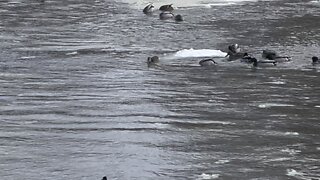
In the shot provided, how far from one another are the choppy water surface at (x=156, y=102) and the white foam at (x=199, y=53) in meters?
0.07

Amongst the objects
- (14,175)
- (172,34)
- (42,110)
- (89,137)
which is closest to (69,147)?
(89,137)

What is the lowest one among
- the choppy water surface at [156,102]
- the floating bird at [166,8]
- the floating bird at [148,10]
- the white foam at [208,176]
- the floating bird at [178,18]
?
the white foam at [208,176]

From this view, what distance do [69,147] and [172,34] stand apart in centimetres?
1043

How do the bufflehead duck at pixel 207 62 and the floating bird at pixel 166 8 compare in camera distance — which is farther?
the floating bird at pixel 166 8

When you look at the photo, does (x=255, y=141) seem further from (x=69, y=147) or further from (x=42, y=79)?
(x=42, y=79)

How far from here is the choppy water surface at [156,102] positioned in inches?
393

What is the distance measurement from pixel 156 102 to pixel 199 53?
15.1 feet

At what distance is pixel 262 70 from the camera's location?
1591 centimetres

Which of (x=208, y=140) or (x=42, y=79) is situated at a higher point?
(x=42, y=79)

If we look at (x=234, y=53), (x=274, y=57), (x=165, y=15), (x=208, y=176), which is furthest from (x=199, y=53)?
(x=208, y=176)

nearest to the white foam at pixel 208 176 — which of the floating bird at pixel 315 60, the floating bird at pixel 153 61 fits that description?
the floating bird at pixel 153 61

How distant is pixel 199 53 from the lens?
17.7 m

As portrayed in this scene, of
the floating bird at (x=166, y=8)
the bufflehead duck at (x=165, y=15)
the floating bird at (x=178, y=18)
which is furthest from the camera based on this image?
the floating bird at (x=166, y=8)

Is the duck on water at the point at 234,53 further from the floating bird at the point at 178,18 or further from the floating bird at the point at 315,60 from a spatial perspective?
the floating bird at the point at 178,18
